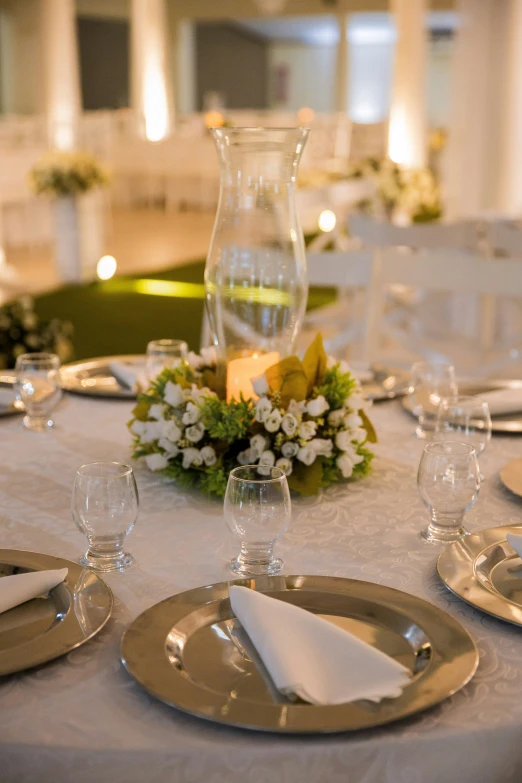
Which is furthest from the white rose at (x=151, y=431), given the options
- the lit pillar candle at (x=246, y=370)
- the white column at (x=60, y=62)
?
the white column at (x=60, y=62)

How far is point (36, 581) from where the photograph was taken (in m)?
1.08

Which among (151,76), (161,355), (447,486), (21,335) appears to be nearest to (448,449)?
(447,486)

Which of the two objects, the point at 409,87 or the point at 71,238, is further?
the point at 409,87

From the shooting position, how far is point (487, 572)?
118 cm

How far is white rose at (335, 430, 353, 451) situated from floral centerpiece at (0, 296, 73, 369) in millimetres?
2654

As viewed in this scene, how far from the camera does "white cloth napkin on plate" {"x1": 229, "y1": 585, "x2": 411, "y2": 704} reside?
892 mm

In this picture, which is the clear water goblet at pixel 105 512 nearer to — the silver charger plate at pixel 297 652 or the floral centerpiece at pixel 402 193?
the silver charger plate at pixel 297 652

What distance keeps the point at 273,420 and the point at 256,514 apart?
10.4 inches

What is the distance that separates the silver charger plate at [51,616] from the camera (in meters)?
0.95

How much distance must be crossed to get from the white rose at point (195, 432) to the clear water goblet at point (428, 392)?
534 millimetres

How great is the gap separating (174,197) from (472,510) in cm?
1296

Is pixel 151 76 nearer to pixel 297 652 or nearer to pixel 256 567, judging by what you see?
pixel 256 567

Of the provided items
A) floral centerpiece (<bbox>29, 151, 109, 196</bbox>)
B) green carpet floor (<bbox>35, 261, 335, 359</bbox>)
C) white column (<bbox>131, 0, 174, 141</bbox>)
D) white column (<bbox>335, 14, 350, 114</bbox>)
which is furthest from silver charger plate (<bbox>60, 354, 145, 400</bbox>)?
white column (<bbox>335, 14, 350, 114</bbox>)

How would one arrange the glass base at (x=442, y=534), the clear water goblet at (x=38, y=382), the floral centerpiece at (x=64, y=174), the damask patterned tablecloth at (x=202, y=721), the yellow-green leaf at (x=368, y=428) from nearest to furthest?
the damask patterned tablecloth at (x=202, y=721) → the glass base at (x=442, y=534) → the yellow-green leaf at (x=368, y=428) → the clear water goblet at (x=38, y=382) → the floral centerpiece at (x=64, y=174)
